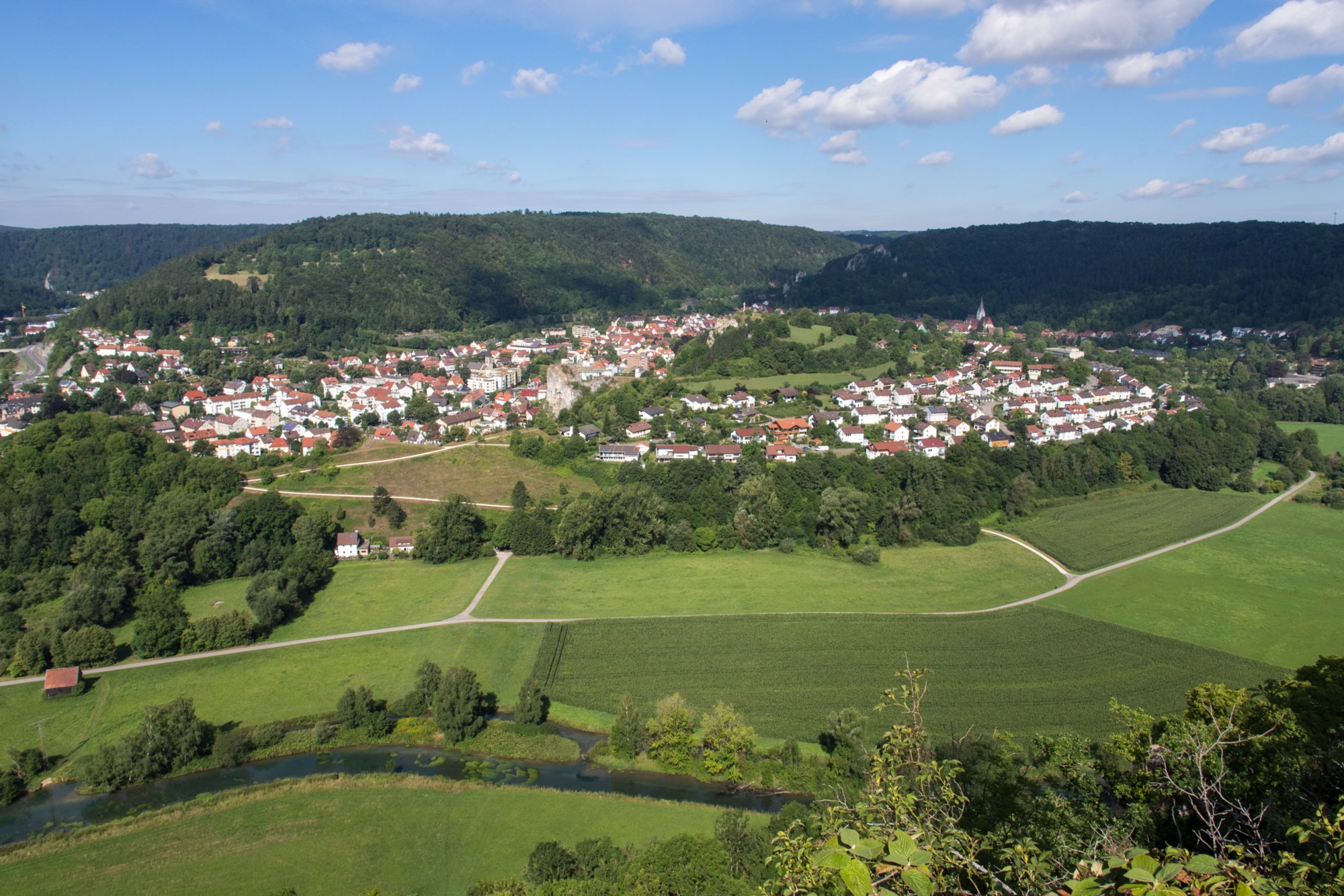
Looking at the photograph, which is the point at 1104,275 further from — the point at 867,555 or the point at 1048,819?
the point at 1048,819

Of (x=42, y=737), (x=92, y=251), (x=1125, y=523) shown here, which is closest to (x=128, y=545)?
(x=42, y=737)

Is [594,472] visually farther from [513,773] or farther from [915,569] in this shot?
[513,773]

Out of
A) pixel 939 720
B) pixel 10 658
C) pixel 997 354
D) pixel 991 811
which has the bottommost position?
pixel 10 658

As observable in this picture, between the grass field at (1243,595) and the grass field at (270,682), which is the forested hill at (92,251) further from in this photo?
the grass field at (1243,595)

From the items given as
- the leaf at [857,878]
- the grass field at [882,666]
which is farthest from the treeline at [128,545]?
the leaf at [857,878]

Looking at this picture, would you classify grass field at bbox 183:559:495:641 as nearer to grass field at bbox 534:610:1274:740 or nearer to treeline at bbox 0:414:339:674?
treeline at bbox 0:414:339:674

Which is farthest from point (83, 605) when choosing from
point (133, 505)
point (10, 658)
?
point (133, 505)

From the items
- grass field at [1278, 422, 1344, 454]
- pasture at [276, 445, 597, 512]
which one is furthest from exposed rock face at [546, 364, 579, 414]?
grass field at [1278, 422, 1344, 454]
